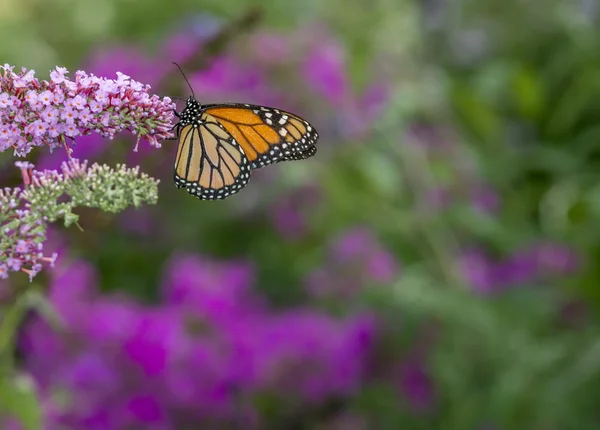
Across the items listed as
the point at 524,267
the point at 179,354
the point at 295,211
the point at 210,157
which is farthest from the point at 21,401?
the point at 524,267

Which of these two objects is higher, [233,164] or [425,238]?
[425,238]

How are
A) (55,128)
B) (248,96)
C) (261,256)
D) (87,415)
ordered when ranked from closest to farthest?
(55,128), (87,415), (248,96), (261,256)

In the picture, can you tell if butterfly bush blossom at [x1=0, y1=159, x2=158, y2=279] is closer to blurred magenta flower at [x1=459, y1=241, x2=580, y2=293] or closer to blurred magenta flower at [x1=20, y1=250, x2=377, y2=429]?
blurred magenta flower at [x1=20, y1=250, x2=377, y2=429]

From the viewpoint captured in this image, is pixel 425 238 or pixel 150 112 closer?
pixel 150 112

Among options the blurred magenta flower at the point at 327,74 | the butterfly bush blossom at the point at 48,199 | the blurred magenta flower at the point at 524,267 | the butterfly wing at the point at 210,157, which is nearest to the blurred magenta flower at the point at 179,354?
the blurred magenta flower at the point at 524,267

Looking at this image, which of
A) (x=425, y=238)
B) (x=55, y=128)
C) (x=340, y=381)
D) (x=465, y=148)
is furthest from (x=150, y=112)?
(x=465, y=148)

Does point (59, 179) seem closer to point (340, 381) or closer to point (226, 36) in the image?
point (226, 36)

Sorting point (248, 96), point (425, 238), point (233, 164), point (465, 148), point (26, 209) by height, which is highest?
point (465, 148)

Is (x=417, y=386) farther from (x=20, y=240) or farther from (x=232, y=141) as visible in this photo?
(x=20, y=240)

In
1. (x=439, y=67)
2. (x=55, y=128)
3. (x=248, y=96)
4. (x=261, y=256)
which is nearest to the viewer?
(x=55, y=128)
